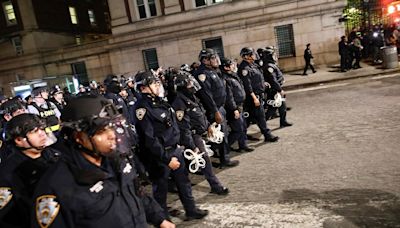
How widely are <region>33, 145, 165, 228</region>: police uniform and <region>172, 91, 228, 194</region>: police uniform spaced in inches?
112

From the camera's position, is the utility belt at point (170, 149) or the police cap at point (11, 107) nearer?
the utility belt at point (170, 149)

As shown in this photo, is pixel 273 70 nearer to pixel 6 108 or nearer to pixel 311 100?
pixel 311 100

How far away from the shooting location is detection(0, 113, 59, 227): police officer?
9.27 feet

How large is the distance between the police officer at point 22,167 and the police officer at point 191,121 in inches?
89.4

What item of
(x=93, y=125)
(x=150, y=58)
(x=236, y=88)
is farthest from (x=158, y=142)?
(x=150, y=58)

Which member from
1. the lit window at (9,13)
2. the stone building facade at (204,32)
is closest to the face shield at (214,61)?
the stone building facade at (204,32)

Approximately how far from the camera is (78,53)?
24.4 meters

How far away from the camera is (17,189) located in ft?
9.39

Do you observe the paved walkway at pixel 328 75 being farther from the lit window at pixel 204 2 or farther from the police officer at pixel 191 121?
the police officer at pixel 191 121

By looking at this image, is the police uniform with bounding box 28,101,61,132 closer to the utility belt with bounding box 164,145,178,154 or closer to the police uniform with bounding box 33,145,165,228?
the utility belt with bounding box 164,145,178,154

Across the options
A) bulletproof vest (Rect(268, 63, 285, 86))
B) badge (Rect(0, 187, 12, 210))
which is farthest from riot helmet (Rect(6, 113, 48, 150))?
bulletproof vest (Rect(268, 63, 285, 86))

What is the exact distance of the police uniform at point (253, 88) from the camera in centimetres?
783

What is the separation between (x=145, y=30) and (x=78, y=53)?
5671 mm

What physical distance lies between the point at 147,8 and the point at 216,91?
17.2 metres
